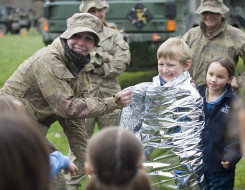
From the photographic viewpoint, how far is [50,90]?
3.78 m

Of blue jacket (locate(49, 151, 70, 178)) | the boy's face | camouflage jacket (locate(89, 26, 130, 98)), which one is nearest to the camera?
blue jacket (locate(49, 151, 70, 178))

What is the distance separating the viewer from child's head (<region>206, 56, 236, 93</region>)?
3.92 m

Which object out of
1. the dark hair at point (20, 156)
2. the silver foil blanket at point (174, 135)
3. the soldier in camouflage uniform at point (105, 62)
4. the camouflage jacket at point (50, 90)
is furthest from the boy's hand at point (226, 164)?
the dark hair at point (20, 156)

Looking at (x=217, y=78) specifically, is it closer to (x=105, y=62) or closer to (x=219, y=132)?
(x=219, y=132)

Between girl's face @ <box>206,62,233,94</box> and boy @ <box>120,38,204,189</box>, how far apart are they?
467mm

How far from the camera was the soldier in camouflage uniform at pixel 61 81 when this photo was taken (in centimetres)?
380

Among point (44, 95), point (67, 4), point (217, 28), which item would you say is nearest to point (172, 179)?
point (44, 95)

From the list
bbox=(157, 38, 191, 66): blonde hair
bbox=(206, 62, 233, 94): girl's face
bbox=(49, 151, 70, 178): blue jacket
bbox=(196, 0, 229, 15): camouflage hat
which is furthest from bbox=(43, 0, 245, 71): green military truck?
bbox=(49, 151, 70, 178): blue jacket

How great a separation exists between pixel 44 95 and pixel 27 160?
6.96 feet

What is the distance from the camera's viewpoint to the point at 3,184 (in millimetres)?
1670

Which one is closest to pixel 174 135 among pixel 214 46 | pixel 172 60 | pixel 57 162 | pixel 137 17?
pixel 172 60

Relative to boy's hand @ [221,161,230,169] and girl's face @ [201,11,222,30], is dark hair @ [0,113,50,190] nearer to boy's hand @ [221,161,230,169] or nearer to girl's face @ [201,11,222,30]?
boy's hand @ [221,161,230,169]

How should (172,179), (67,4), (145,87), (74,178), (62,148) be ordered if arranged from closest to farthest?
(172,179) → (145,87) → (74,178) → (62,148) → (67,4)

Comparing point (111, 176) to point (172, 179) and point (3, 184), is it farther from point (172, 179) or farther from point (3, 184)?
point (172, 179)
